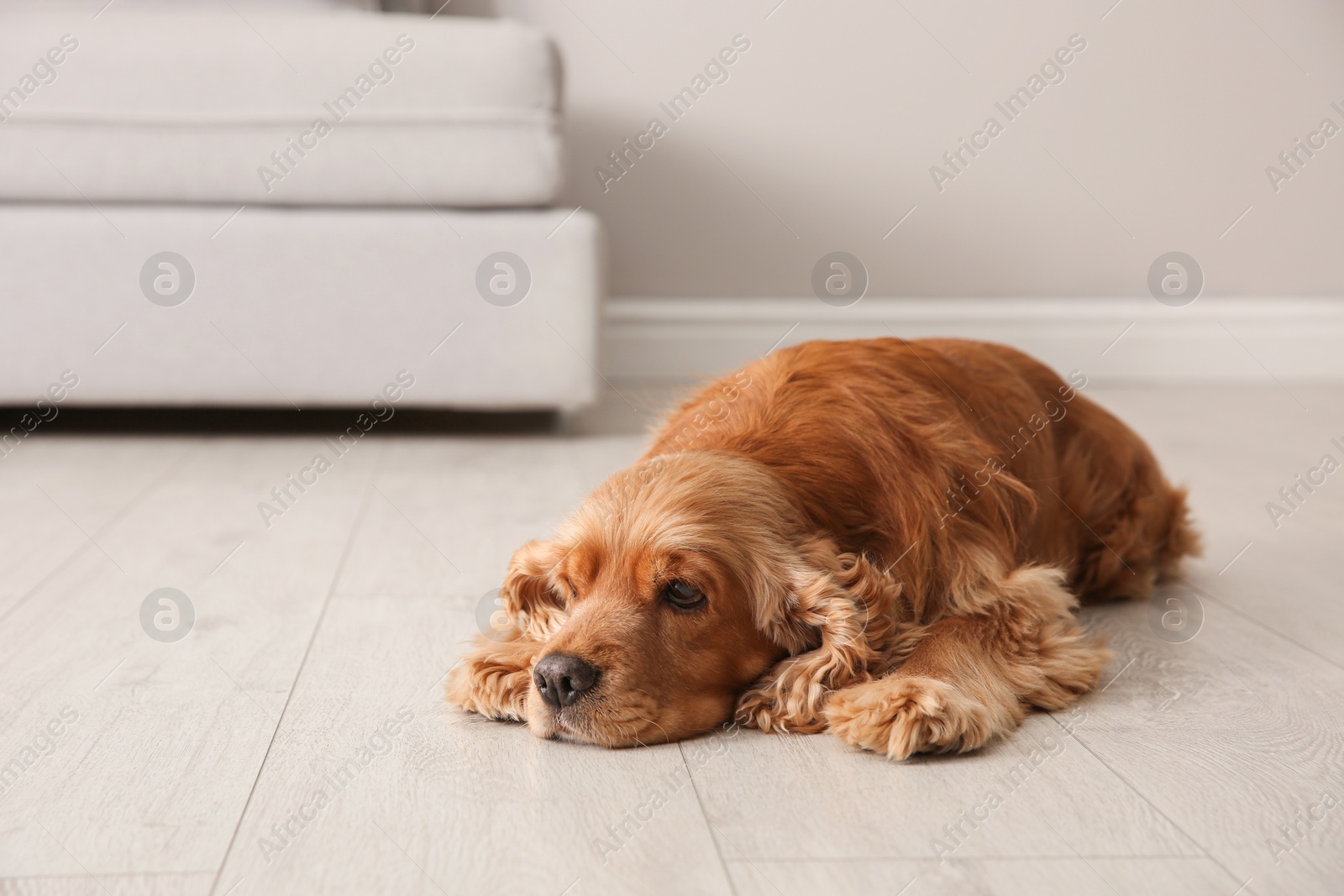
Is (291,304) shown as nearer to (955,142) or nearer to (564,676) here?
(564,676)

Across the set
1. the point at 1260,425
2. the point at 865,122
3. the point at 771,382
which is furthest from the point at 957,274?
the point at 771,382

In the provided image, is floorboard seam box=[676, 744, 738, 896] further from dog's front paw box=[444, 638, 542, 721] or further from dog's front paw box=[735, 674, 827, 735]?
dog's front paw box=[444, 638, 542, 721]

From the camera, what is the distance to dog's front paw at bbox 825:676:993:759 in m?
1.40

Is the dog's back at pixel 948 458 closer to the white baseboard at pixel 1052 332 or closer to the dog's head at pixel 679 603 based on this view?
the dog's head at pixel 679 603

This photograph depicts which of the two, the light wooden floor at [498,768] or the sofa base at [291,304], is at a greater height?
the light wooden floor at [498,768]

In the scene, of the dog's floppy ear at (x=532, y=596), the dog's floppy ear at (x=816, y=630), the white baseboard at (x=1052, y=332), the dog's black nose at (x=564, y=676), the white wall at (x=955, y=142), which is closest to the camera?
the dog's black nose at (x=564, y=676)

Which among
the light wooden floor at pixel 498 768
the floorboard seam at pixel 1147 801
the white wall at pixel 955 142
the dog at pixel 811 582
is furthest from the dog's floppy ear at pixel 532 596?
the white wall at pixel 955 142

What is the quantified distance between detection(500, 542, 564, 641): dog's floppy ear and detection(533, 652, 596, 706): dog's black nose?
0.69 ft

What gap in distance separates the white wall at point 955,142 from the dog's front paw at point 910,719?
10.6 feet

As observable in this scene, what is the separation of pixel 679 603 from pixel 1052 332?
11.6ft

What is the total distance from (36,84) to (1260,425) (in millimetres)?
3715

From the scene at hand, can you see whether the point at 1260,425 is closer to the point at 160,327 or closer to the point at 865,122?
the point at 865,122

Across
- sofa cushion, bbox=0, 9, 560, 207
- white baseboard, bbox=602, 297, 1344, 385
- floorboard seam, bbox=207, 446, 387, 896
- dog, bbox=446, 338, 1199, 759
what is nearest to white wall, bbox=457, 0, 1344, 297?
white baseboard, bbox=602, 297, 1344, 385

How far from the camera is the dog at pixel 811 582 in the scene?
56.1 inches
